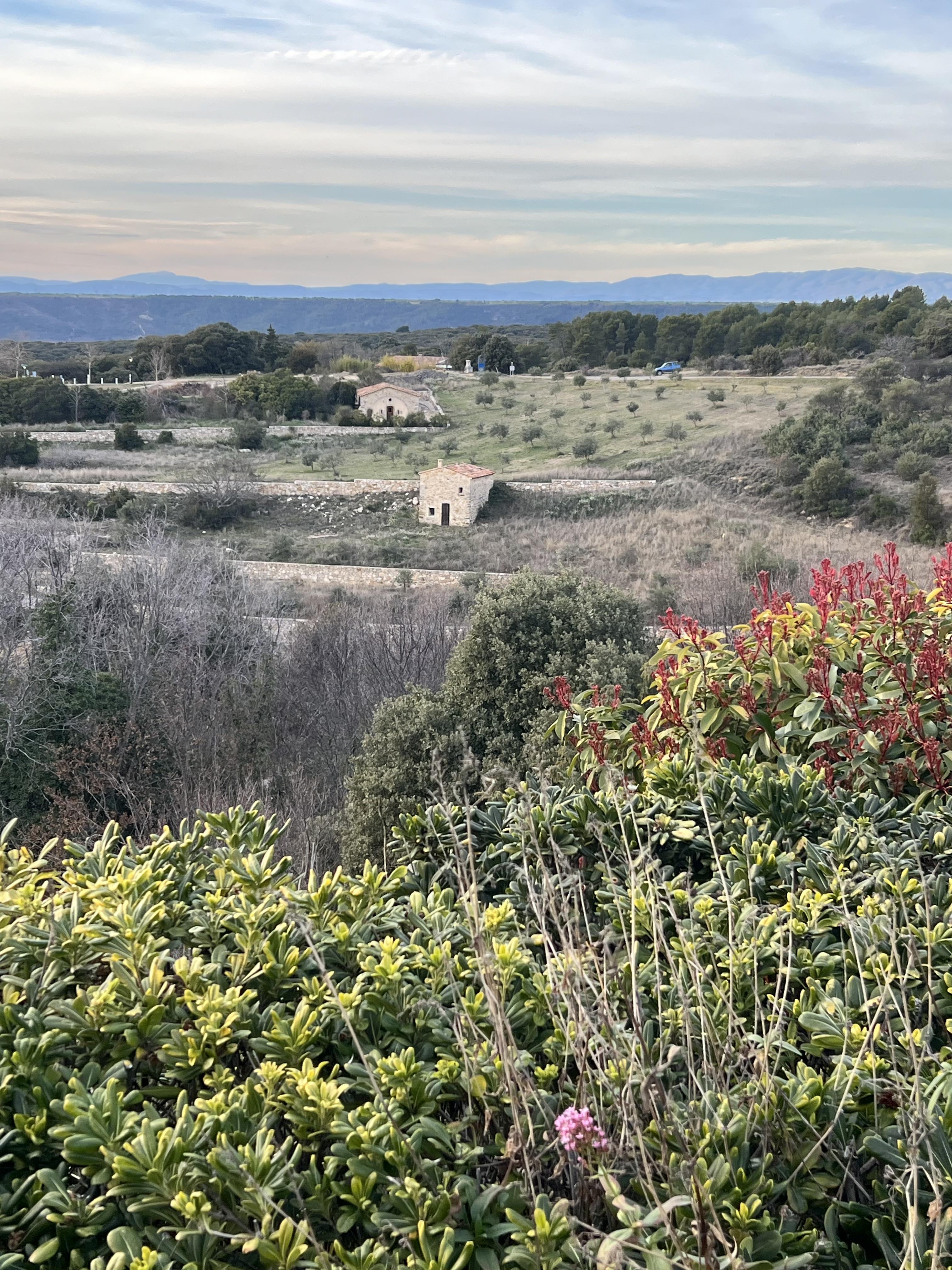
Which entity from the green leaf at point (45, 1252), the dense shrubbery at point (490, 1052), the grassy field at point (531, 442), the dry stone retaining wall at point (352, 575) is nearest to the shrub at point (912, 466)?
the grassy field at point (531, 442)

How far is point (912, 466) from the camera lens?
27719 mm

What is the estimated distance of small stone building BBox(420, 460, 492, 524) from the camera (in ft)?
92.3

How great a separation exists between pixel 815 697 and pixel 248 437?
38.4 m

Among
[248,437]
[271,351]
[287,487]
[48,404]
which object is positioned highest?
[271,351]

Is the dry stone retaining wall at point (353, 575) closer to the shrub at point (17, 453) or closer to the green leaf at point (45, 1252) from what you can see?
the shrub at point (17, 453)

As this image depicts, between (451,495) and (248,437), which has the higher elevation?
(248,437)

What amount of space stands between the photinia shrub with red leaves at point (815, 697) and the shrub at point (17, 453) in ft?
112

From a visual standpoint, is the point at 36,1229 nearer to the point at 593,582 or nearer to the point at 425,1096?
the point at 425,1096

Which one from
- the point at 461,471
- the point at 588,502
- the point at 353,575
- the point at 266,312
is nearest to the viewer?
the point at 353,575

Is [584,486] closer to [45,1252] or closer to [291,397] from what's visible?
[291,397]

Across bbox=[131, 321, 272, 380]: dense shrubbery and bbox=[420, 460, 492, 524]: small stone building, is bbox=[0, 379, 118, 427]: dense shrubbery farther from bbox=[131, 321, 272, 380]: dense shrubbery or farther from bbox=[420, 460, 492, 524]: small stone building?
bbox=[420, 460, 492, 524]: small stone building

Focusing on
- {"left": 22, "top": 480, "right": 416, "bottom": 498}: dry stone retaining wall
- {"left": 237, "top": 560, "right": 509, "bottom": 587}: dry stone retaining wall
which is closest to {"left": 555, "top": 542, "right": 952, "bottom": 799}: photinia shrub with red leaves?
{"left": 237, "top": 560, "right": 509, "bottom": 587}: dry stone retaining wall

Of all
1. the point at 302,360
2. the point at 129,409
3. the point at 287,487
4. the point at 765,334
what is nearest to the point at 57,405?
the point at 129,409

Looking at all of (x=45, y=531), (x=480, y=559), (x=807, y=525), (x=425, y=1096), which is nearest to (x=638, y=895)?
(x=425, y=1096)
